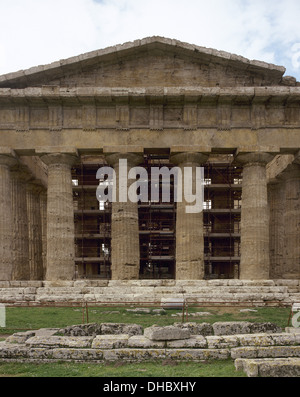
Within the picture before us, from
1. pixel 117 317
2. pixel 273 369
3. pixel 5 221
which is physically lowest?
pixel 117 317

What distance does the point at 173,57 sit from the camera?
74.4 ft

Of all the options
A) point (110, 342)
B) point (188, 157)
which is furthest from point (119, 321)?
point (188, 157)

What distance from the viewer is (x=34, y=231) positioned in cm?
2697

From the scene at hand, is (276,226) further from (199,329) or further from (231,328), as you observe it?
(199,329)

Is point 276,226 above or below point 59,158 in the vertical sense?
below

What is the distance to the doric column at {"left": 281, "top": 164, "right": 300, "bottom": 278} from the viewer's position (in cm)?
2378

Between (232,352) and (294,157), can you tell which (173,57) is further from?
(232,352)

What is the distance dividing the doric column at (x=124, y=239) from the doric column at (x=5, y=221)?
17.0 ft

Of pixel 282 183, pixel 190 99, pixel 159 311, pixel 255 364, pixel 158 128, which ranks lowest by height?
pixel 159 311

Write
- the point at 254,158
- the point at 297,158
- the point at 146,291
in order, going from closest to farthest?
the point at 146,291 → the point at 254,158 → the point at 297,158

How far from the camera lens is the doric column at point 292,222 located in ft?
78.0

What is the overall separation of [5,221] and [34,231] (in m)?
5.50
